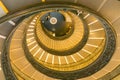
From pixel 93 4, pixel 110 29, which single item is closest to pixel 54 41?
pixel 110 29

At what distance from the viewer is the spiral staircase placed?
17.0ft

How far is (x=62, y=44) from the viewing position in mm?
9180

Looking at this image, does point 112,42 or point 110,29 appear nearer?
point 110,29

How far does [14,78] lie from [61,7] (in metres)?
2.64

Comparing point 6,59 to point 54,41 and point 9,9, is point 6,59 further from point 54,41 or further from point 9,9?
point 54,41

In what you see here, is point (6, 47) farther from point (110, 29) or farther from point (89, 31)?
point (89, 31)

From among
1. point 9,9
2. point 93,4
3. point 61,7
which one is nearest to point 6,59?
point 9,9

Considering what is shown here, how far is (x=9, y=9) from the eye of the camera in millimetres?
4969

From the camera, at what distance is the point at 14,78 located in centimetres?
676

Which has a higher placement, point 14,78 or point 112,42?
point 112,42

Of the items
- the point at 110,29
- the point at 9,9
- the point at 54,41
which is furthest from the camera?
the point at 54,41

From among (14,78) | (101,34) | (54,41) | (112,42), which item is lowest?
(14,78)

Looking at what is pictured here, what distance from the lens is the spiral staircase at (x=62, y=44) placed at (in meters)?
5.17

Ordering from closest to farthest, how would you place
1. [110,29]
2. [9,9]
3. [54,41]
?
[9,9]
[110,29]
[54,41]
